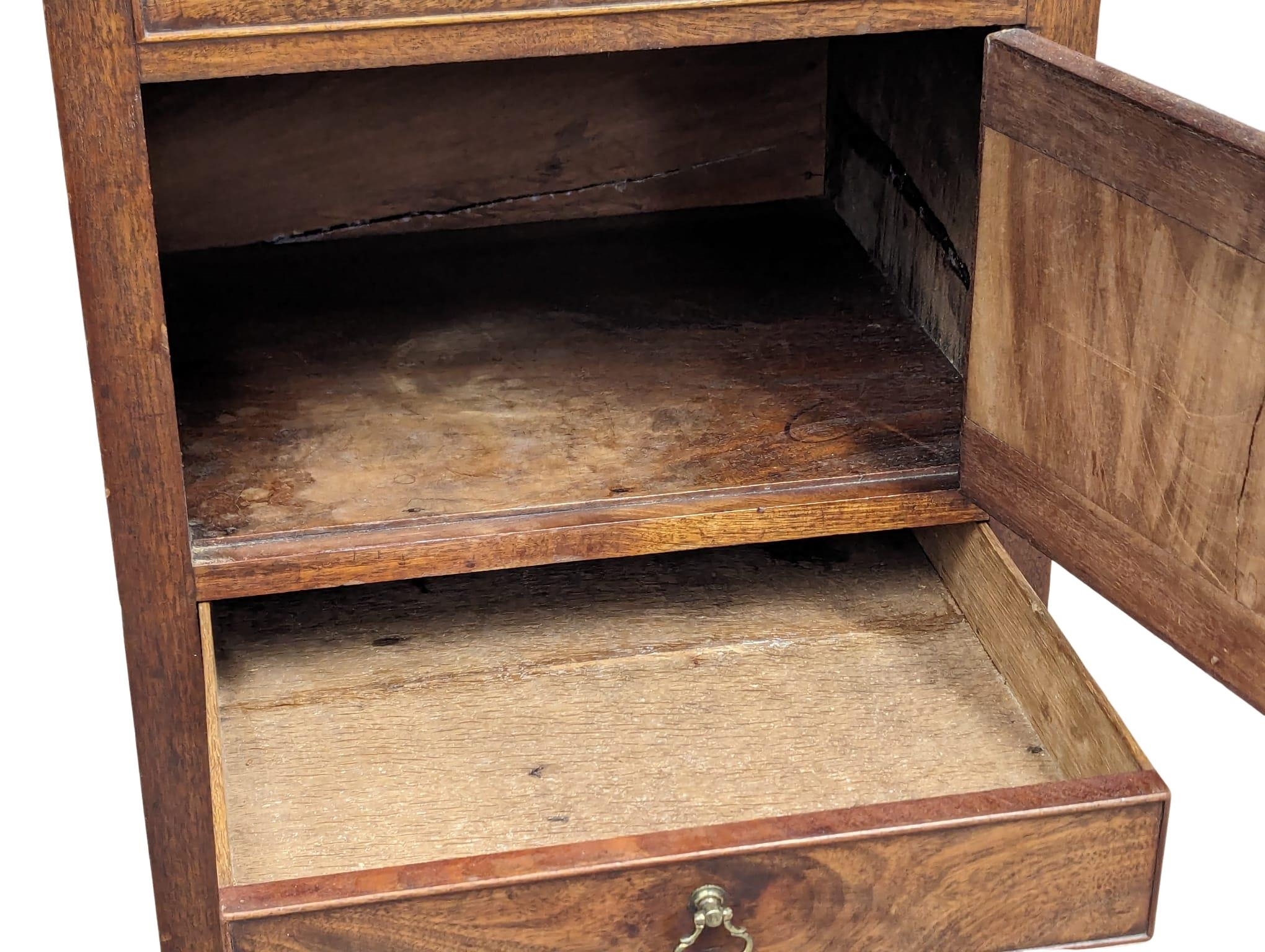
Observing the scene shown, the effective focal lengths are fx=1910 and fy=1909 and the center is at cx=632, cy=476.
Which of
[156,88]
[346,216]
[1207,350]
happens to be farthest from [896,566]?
[156,88]

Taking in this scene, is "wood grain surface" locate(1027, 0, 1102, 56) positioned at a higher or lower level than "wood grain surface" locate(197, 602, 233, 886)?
higher

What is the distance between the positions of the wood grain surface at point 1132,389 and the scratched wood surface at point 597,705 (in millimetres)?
200

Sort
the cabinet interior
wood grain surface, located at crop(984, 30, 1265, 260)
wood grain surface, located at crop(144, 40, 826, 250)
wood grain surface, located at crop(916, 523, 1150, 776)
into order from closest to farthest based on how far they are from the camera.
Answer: wood grain surface, located at crop(984, 30, 1265, 260)
wood grain surface, located at crop(916, 523, 1150, 776)
the cabinet interior
wood grain surface, located at crop(144, 40, 826, 250)

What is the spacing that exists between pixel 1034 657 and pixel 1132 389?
30 centimetres

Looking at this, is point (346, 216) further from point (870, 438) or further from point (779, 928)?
point (779, 928)

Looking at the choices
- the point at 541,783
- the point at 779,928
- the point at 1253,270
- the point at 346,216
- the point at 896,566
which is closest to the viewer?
the point at 1253,270

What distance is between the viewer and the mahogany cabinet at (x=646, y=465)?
1334 millimetres

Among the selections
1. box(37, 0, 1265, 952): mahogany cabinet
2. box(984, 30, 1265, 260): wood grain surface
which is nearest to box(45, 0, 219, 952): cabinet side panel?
box(37, 0, 1265, 952): mahogany cabinet

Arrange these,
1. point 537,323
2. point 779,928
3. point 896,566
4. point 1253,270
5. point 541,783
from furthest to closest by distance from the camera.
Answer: point 537,323, point 896,566, point 541,783, point 779,928, point 1253,270

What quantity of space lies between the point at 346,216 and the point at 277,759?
85 centimetres

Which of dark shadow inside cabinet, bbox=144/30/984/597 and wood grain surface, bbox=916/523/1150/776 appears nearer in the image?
wood grain surface, bbox=916/523/1150/776

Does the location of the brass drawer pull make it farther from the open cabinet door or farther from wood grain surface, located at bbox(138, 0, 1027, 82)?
wood grain surface, located at bbox(138, 0, 1027, 82)

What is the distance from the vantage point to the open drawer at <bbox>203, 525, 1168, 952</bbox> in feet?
4.36

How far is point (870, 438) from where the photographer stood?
67.8 inches
